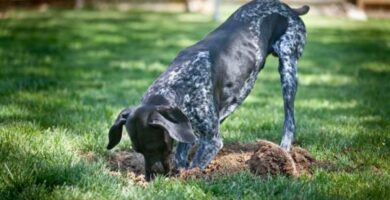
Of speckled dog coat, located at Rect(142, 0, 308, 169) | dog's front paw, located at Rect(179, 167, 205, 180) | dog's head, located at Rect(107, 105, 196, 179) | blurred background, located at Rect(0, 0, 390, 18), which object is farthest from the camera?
blurred background, located at Rect(0, 0, 390, 18)

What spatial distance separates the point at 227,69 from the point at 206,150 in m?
0.69

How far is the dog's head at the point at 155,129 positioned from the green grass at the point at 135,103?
0.71 ft

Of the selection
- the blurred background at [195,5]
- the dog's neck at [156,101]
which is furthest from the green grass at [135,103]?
the blurred background at [195,5]

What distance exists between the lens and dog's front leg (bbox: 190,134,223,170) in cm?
459

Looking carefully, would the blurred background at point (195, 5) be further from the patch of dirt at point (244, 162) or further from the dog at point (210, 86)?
the patch of dirt at point (244, 162)

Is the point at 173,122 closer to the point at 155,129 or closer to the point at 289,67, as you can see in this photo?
the point at 155,129

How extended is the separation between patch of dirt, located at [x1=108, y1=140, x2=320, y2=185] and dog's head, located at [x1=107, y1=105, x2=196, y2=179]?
21 cm

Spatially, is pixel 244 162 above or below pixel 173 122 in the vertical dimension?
below

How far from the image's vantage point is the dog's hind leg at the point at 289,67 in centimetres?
528

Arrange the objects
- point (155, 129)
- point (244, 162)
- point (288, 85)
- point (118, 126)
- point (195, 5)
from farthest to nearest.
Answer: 1. point (195, 5)
2. point (288, 85)
3. point (244, 162)
4. point (118, 126)
5. point (155, 129)

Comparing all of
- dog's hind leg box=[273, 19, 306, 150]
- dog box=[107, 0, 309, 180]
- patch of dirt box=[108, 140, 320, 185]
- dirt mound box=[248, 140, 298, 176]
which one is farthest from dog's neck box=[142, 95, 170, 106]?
dog's hind leg box=[273, 19, 306, 150]

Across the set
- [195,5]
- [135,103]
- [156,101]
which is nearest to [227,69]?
[156,101]

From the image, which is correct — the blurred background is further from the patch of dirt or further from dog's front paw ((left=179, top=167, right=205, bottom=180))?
dog's front paw ((left=179, top=167, right=205, bottom=180))

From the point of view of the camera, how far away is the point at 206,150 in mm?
4598
